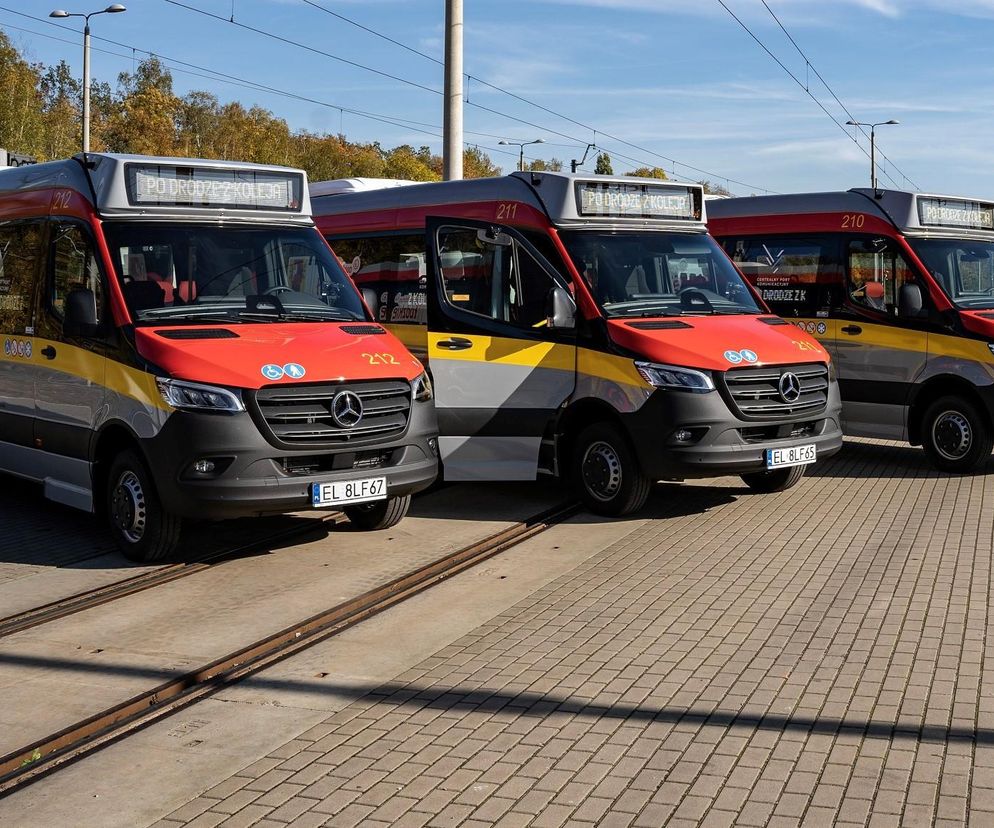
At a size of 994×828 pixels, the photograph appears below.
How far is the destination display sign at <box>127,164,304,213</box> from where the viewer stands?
927 centimetres

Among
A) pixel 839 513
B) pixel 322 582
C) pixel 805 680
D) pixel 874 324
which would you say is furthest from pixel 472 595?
pixel 874 324

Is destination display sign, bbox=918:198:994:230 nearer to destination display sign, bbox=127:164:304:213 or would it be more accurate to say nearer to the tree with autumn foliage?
destination display sign, bbox=127:164:304:213

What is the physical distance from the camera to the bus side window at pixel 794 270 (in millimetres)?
13812

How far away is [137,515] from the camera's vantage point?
880 cm

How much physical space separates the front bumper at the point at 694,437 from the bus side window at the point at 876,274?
11.8ft

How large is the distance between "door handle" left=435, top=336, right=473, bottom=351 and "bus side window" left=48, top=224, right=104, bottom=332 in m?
2.98

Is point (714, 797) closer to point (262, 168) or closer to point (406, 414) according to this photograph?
point (406, 414)

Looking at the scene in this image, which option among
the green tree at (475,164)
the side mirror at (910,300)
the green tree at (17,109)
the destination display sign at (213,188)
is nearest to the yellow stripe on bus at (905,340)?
the side mirror at (910,300)

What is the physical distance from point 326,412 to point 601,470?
272 centimetres

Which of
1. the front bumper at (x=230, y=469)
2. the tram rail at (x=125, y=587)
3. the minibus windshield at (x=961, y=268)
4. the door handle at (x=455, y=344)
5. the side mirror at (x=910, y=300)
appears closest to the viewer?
the tram rail at (x=125, y=587)

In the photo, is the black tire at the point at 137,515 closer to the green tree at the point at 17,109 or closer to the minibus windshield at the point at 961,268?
the minibus windshield at the point at 961,268

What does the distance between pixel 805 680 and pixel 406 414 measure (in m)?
3.73

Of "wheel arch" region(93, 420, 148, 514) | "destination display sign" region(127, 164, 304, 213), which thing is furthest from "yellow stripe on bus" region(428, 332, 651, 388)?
"wheel arch" region(93, 420, 148, 514)

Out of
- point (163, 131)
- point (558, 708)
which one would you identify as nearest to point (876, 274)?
point (558, 708)
